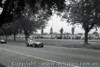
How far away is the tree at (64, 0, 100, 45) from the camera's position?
30.1 m

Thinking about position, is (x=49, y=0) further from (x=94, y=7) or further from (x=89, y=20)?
(x=89, y=20)

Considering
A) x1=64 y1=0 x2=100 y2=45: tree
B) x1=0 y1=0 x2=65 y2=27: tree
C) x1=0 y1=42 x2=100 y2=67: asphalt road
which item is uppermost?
x1=64 y1=0 x2=100 y2=45: tree

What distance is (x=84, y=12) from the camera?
110 feet

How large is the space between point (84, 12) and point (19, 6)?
73.3 feet

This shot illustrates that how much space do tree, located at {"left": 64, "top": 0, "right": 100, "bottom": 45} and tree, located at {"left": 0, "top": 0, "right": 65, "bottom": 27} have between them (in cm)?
1524

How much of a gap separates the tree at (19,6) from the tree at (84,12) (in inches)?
600

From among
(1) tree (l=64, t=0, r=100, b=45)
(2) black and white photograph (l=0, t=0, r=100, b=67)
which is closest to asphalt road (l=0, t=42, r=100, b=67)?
(2) black and white photograph (l=0, t=0, r=100, b=67)

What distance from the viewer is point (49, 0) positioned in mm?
11188

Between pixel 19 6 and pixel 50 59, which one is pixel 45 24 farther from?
pixel 19 6

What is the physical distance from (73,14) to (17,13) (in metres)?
26.1

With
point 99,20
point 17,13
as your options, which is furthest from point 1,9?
point 99,20

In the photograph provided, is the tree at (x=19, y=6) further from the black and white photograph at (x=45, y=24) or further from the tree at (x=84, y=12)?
the tree at (x=84, y=12)

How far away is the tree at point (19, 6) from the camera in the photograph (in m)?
11.4

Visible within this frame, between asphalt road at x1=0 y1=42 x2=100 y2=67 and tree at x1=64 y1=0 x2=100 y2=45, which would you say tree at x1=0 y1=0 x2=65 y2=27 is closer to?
asphalt road at x1=0 y1=42 x2=100 y2=67
